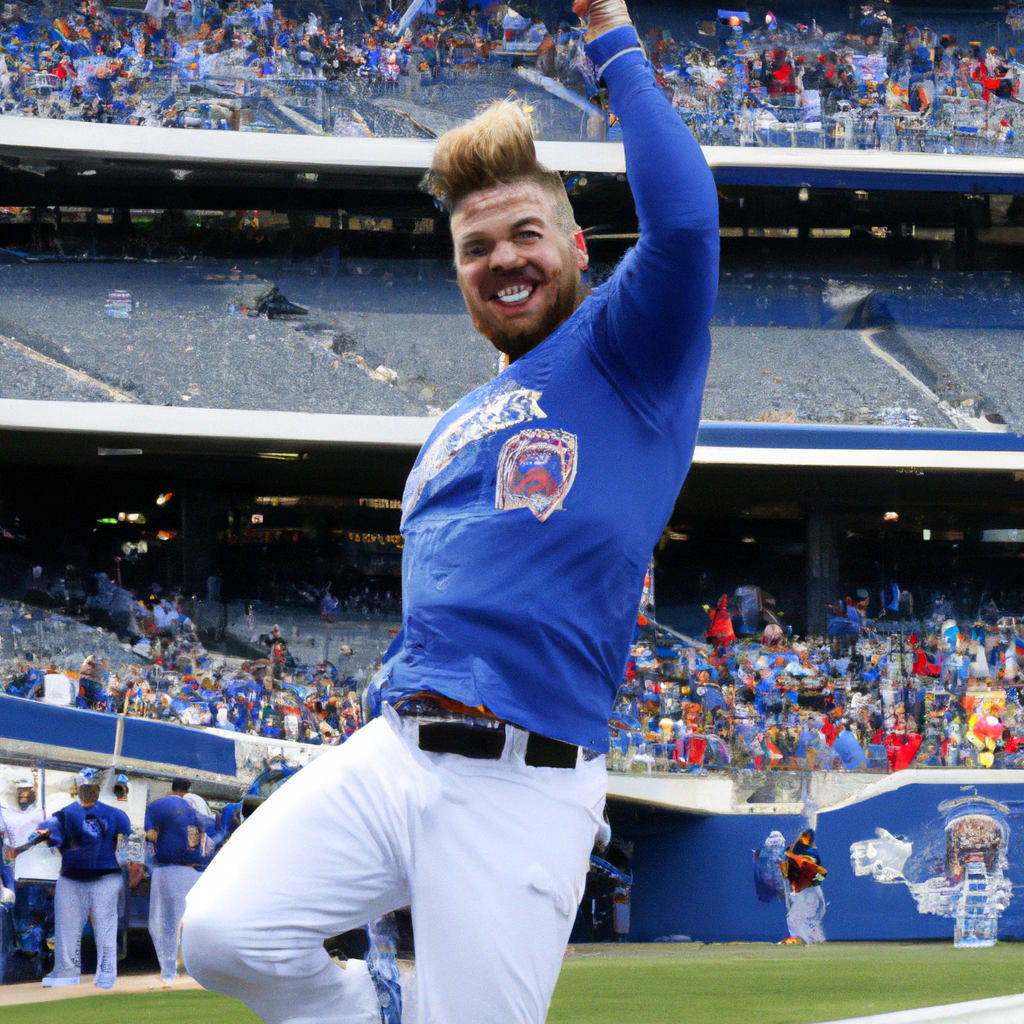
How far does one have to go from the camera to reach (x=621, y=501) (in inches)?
80.4

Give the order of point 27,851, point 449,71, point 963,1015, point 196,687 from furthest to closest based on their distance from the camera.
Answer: point 449,71, point 196,687, point 27,851, point 963,1015

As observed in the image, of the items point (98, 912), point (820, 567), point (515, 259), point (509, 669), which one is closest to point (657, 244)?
point (515, 259)

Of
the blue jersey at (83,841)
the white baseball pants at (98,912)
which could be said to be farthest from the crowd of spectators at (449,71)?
the white baseball pants at (98,912)

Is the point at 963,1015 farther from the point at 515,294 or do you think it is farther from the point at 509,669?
the point at 515,294

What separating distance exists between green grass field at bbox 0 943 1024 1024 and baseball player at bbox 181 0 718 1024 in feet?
13.9

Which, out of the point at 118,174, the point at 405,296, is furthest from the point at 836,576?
the point at 118,174

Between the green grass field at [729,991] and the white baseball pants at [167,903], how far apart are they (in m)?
0.51

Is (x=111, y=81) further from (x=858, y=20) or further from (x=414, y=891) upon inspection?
(x=414, y=891)

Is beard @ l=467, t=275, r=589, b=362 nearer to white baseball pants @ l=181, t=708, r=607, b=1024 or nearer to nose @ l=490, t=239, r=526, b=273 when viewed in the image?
nose @ l=490, t=239, r=526, b=273

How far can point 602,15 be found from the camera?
2098mm

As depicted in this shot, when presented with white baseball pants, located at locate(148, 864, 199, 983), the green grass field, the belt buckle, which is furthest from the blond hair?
white baseball pants, located at locate(148, 864, 199, 983)

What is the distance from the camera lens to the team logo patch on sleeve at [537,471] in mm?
2006

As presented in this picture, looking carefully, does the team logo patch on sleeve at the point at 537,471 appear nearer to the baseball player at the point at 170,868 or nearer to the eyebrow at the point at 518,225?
the eyebrow at the point at 518,225

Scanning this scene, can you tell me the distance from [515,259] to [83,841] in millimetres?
6517
